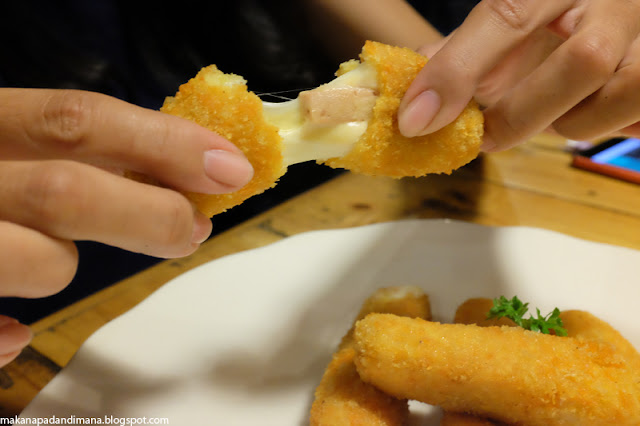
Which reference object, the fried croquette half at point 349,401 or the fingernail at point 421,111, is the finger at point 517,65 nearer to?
the fingernail at point 421,111

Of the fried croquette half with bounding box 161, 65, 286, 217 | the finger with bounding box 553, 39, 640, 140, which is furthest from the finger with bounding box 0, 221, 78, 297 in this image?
the finger with bounding box 553, 39, 640, 140

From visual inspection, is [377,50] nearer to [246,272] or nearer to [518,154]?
[246,272]

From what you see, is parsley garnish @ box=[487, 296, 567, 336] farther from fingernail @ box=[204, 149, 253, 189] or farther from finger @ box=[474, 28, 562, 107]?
fingernail @ box=[204, 149, 253, 189]

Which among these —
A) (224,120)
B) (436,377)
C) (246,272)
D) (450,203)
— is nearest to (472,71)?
(224,120)

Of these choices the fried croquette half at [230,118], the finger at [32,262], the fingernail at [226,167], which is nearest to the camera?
the finger at [32,262]

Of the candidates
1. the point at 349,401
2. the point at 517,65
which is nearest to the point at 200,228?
the point at 349,401

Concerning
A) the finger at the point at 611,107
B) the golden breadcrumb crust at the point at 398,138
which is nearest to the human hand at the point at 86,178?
the golden breadcrumb crust at the point at 398,138

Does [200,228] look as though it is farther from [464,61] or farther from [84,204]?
[464,61]
